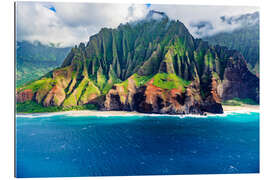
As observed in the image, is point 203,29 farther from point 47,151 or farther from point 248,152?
point 47,151

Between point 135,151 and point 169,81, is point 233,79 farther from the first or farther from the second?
point 135,151

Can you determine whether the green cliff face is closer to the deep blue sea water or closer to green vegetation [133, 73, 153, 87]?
green vegetation [133, 73, 153, 87]

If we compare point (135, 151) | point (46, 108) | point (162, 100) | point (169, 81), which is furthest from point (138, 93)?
point (135, 151)

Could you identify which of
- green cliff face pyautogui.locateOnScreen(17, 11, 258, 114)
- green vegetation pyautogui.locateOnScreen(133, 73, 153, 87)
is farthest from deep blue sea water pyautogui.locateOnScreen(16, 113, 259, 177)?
green vegetation pyautogui.locateOnScreen(133, 73, 153, 87)

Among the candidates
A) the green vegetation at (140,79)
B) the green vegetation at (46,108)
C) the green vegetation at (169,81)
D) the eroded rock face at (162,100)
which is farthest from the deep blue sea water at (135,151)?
the green vegetation at (140,79)
